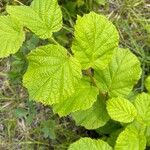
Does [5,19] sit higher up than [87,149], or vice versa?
[5,19]

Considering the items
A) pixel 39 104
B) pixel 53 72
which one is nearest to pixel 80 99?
pixel 53 72

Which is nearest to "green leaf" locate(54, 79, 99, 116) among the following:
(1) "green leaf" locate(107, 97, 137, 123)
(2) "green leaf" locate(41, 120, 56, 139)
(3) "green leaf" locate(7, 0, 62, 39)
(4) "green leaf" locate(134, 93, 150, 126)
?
(1) "green leaf" locate(107, 97, 137, 123)

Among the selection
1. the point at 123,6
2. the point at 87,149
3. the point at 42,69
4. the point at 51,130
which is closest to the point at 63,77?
the point at 42,69

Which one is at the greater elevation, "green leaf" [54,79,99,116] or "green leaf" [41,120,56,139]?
"green leaf" [54,79,99,116]

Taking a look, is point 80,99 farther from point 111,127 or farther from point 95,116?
point 111,127

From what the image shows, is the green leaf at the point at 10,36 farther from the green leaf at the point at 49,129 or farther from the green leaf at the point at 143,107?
the green leaf at the point at 49,129

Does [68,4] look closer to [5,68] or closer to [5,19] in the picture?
[5,68]

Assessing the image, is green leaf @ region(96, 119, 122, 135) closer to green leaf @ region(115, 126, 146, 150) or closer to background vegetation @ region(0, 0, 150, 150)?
background vegetation @ region(0, 0, 150, 150)
